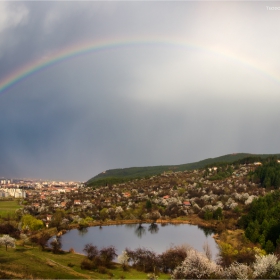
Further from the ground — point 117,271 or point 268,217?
point 268,217

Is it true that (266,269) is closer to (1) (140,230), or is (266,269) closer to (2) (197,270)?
(2) (197,270)

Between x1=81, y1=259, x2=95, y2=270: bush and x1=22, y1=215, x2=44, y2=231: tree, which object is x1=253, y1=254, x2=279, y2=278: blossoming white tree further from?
x1=22, y1=215, x2=44, y2=231: tree

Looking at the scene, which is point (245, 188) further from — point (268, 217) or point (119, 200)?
point (268, 217)

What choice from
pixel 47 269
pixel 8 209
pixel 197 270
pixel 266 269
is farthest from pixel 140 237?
pixel 8 209

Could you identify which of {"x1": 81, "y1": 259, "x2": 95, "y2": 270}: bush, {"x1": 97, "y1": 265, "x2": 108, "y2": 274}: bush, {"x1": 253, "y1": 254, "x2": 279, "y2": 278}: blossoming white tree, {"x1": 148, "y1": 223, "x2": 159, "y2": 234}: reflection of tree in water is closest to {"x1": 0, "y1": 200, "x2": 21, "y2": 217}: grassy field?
{"x1": 148, "y1": 223, "x2": 159, "y2": 234}: reflection of tree in water

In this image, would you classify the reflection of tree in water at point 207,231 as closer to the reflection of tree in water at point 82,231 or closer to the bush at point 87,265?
the reflection of tree in water at point 82,231

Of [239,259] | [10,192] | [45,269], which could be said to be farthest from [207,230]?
[10,192]
